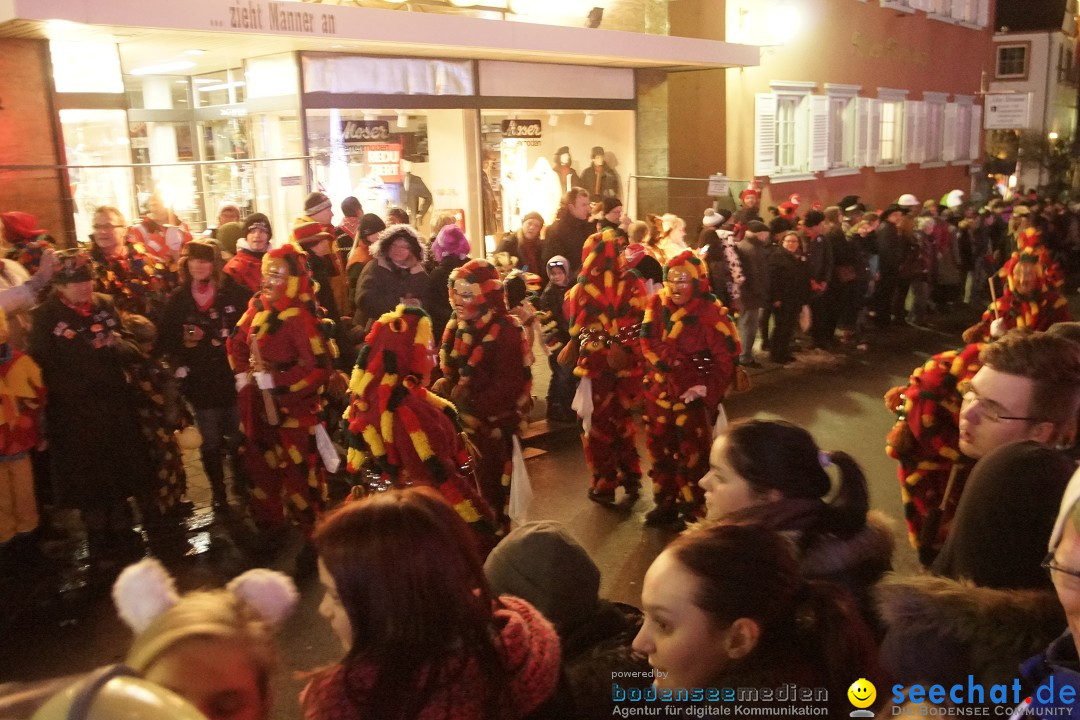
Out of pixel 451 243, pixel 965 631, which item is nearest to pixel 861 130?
pixel 451 243

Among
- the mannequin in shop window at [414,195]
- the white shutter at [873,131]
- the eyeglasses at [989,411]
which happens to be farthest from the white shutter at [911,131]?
the eyeglasses at [989,411]

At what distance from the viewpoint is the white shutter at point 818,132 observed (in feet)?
61.4

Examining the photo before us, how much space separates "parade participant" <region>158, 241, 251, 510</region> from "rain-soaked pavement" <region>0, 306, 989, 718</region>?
85cm

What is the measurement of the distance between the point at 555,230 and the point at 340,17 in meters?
3.22

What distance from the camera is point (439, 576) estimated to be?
2.21 meters

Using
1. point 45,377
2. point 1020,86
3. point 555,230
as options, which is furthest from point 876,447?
point 1020,86

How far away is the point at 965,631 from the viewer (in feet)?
6.47

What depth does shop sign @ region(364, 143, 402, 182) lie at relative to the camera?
12.1 metres

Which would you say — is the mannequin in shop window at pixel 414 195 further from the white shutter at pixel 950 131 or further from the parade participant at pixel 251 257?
the white shutter at pixel 950 131

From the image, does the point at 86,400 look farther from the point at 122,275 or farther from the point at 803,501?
the point at 803,501

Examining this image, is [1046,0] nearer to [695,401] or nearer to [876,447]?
[876,447]

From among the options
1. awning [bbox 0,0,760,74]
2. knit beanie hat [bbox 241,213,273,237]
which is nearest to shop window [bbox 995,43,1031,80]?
awning [bbox 0,0,760,74]

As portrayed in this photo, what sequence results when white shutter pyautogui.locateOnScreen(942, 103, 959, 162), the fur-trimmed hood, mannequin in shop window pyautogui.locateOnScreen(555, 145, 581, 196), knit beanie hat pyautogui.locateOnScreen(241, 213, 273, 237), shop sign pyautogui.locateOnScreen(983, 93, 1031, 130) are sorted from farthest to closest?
white shutter pyautogui.locateOnScreen(942, 103, 959, 162) < shop sign pyautogui.locateOnScreen(983, 93, 1031, 130) < mannequin in shop window pyautogui.locateOnScreen(555, 145, 581, 196) < knit beanie hat pyautogui.locateOnScreen(241, 213, 273, 237) < the fur-trimmed hood

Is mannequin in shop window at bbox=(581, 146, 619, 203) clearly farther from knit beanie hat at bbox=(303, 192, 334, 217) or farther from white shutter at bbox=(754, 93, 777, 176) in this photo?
knit beanie hat at bbox=(303, 192, 334, 217)
